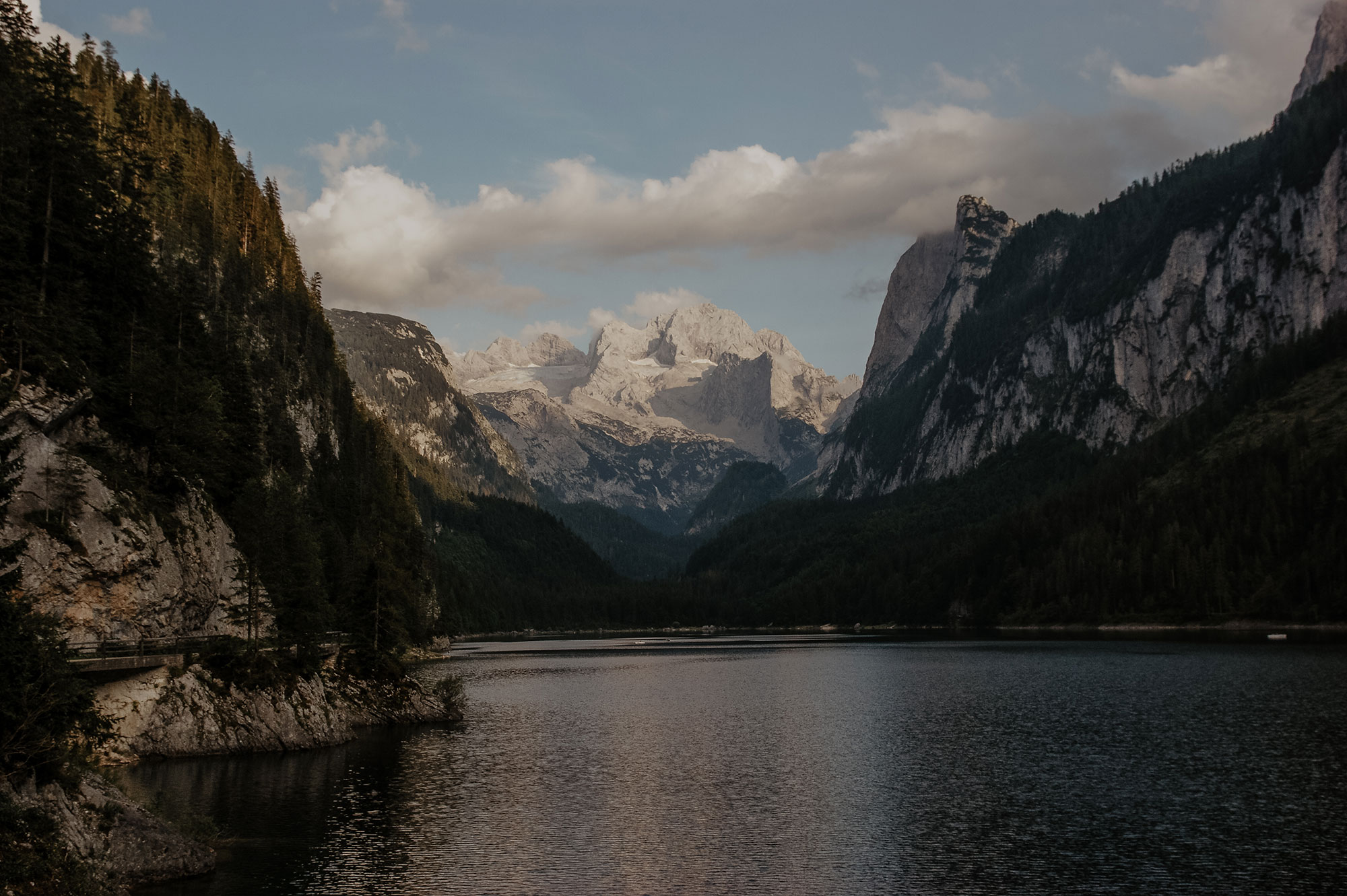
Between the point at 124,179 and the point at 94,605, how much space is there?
2974 inches

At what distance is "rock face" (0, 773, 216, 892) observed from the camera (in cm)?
3975

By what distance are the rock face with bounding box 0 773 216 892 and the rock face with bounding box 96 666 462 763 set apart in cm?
2077

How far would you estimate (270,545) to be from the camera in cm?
9694

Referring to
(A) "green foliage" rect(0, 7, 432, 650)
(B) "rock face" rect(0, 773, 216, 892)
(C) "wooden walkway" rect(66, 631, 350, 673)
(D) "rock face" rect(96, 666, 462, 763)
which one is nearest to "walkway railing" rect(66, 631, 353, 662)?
(C) "wooden walkway" rect(66, 631, 350, 673)

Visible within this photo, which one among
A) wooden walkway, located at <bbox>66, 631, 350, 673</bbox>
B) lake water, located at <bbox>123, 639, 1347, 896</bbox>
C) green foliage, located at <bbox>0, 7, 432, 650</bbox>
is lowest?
lake water, located at <bbox>123, 639, 1347, 896</bbox>

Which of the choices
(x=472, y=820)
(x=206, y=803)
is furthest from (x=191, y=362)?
(x=472, y=820)

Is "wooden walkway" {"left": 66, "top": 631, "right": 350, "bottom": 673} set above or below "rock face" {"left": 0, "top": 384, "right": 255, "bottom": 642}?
below

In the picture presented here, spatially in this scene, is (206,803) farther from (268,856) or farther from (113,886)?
(113,886)

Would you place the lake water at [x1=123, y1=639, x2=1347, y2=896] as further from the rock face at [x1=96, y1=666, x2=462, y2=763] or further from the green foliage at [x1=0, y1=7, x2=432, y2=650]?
the green foliage at [x1=0, y1=7, x2=432, y2=650]

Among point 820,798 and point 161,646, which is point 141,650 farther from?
point 820,798

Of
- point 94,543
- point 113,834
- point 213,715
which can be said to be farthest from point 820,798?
point 94,543

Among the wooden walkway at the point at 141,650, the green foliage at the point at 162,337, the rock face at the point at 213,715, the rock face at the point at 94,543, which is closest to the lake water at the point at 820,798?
the rock face at the point at 213,715

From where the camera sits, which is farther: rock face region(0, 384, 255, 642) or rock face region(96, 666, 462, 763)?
rock face region(96, 666, 462, 763)

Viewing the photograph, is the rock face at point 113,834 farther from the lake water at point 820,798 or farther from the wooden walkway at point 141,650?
the wooden walkway at point 141,650
